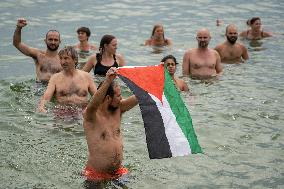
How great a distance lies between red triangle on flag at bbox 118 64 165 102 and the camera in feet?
22.5

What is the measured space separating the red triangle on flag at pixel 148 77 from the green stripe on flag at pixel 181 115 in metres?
0.09

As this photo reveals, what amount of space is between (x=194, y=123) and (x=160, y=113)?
175 inches

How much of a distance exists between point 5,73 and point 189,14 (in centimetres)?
1047

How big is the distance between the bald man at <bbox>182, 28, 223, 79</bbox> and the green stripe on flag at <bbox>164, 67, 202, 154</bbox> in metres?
7.35

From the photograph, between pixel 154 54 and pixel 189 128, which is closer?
pixel 189 128

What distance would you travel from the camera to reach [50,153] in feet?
30.8

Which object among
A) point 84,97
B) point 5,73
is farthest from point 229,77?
point 5,73

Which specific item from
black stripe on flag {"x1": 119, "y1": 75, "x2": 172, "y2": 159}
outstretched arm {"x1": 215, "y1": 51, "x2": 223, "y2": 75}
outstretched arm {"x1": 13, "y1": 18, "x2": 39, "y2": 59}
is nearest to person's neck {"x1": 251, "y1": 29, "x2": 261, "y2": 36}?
outstretched arm {"x1": 215, "y1": 51, "x2": 223, "y2": 75}

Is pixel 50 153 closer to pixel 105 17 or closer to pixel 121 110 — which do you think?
pixel 121 110

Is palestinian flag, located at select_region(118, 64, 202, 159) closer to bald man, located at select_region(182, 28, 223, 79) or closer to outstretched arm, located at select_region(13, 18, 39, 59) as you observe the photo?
outstretched arm, located at select_region(13, 18, 39, 59)

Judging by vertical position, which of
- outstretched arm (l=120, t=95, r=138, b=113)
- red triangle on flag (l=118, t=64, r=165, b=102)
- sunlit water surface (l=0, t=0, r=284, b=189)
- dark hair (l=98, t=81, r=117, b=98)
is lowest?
sunlit water surface (l=0, t=0, r=284, b=189)

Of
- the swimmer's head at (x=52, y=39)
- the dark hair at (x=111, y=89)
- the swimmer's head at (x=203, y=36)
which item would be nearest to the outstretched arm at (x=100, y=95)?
the dark hair at (x=111, y=89)

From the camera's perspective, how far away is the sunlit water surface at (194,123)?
8.67m

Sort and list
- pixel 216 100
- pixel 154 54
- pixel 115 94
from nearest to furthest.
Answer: pixel 115 94 < pixel 216 100 < pixel 154 54
